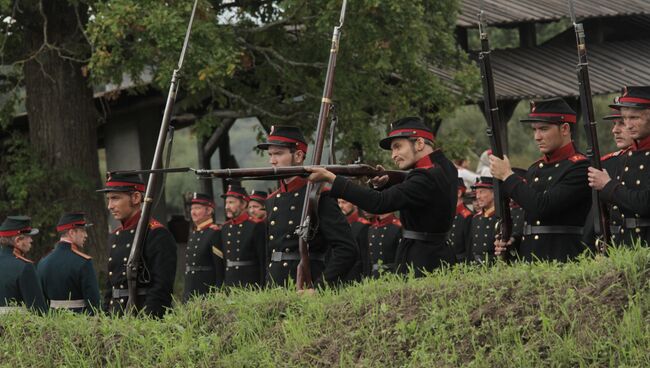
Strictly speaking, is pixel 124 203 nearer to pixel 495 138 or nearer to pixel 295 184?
pixel 295 184

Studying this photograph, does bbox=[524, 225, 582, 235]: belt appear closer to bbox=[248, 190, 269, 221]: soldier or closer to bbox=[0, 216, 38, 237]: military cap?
bbox=[0, 216, 38, 237]: military cap

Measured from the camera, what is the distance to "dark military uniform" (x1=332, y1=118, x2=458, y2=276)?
8.14 meters

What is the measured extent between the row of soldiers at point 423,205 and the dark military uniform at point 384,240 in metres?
3.00

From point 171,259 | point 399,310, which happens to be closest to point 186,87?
point 171,259

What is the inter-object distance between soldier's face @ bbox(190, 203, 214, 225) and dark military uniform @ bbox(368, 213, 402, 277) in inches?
87.4

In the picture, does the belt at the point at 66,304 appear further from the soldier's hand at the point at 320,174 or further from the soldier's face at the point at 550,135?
the soldier's face at the point at 550,135

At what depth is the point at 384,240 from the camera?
1247 centimetres

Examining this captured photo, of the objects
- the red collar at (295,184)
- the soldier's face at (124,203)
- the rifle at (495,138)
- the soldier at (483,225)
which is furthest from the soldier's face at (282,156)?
the soldier at (483,225)

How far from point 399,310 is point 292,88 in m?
12.0

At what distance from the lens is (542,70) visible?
25094 mm

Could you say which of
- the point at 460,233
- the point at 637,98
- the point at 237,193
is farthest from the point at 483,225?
the point at 637,98

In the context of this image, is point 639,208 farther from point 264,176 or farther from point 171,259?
point 171,259

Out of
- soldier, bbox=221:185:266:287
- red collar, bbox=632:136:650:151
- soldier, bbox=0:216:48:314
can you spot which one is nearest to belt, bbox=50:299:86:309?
soldier, bbox=0:216:48:314

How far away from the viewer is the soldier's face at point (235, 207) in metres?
13.6
